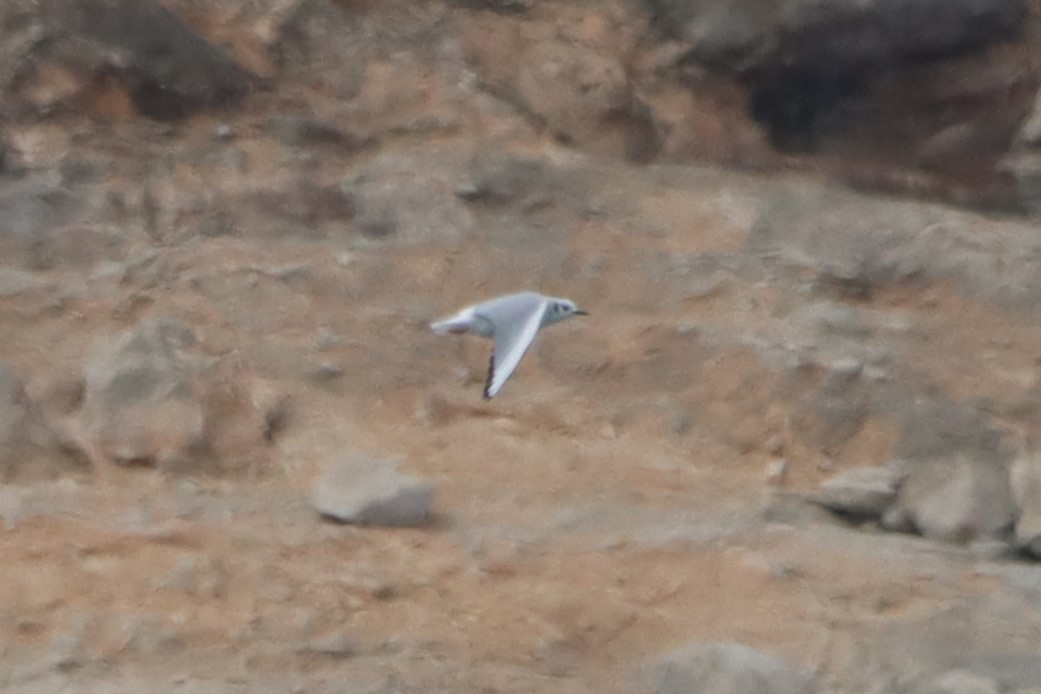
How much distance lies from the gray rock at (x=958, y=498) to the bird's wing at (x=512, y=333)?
5.21 ft

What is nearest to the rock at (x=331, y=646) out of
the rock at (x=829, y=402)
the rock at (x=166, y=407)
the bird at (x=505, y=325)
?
the bird at (x=505, y=325)

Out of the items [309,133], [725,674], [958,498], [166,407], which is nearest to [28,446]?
[166,407]

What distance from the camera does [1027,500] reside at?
566 cm

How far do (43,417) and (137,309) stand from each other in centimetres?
57

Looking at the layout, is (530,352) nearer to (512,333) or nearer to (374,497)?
(374,497)

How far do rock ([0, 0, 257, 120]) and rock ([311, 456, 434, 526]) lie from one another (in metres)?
1.89

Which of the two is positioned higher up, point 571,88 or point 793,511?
point 571,88

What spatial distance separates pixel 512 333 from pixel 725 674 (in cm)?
107

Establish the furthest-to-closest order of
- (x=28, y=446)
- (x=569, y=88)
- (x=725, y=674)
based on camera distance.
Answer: (x=569, y=88), (x=28, y=446), (x=725, y=674)

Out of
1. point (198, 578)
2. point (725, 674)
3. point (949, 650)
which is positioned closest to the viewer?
point (725, 674)

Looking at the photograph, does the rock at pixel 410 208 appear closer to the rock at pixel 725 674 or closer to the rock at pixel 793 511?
the rock at pixel 793 511

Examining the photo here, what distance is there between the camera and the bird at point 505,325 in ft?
15.4

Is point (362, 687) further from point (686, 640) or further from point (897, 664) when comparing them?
point (897, 664)

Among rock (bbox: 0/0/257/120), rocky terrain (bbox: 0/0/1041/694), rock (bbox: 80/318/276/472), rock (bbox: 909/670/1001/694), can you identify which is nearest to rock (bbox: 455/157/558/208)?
rocky terrain (bbox: 0/0/1041/694)
